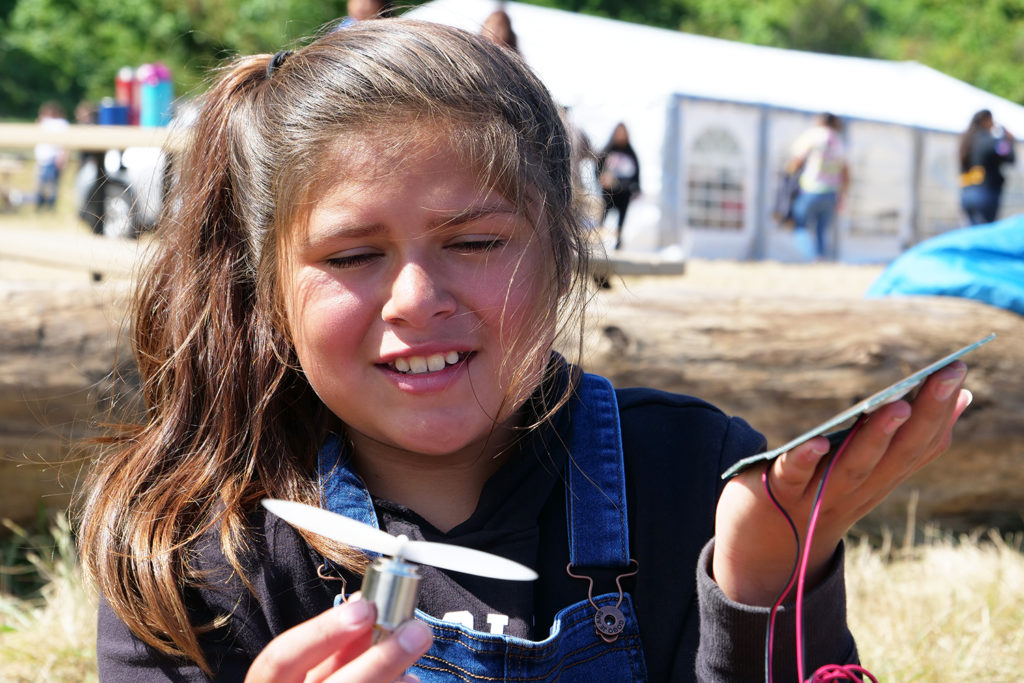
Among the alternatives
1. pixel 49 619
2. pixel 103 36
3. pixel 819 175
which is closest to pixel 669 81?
pixel 819 175

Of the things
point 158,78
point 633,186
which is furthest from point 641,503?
point 633,186

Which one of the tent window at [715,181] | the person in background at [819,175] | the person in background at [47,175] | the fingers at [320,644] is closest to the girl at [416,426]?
the fingers at [320,644]

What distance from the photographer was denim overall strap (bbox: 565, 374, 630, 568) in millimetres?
1405

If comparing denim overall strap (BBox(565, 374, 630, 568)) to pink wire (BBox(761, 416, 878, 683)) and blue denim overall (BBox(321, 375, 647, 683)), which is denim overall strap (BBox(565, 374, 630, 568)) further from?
pink wire (BBox(761, 416, 878, 683))

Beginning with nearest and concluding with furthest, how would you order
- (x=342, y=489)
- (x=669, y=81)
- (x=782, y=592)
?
(x=782, y=592) → (x=342, y=489) → (x=669, y=81)

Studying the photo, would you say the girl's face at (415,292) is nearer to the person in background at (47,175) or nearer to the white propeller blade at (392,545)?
the white propeller blade at (392,545)

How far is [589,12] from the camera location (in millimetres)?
29484

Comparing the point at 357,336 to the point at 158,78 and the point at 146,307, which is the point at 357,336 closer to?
the point at 146,307

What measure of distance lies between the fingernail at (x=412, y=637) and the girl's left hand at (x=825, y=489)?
40cm

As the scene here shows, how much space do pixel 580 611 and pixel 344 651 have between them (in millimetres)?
519

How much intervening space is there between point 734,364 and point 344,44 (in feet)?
5.56

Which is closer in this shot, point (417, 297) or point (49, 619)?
point (417, 297)

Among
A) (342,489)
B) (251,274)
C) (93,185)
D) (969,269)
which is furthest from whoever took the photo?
(93,185)

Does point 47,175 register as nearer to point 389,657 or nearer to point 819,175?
point 819,175
